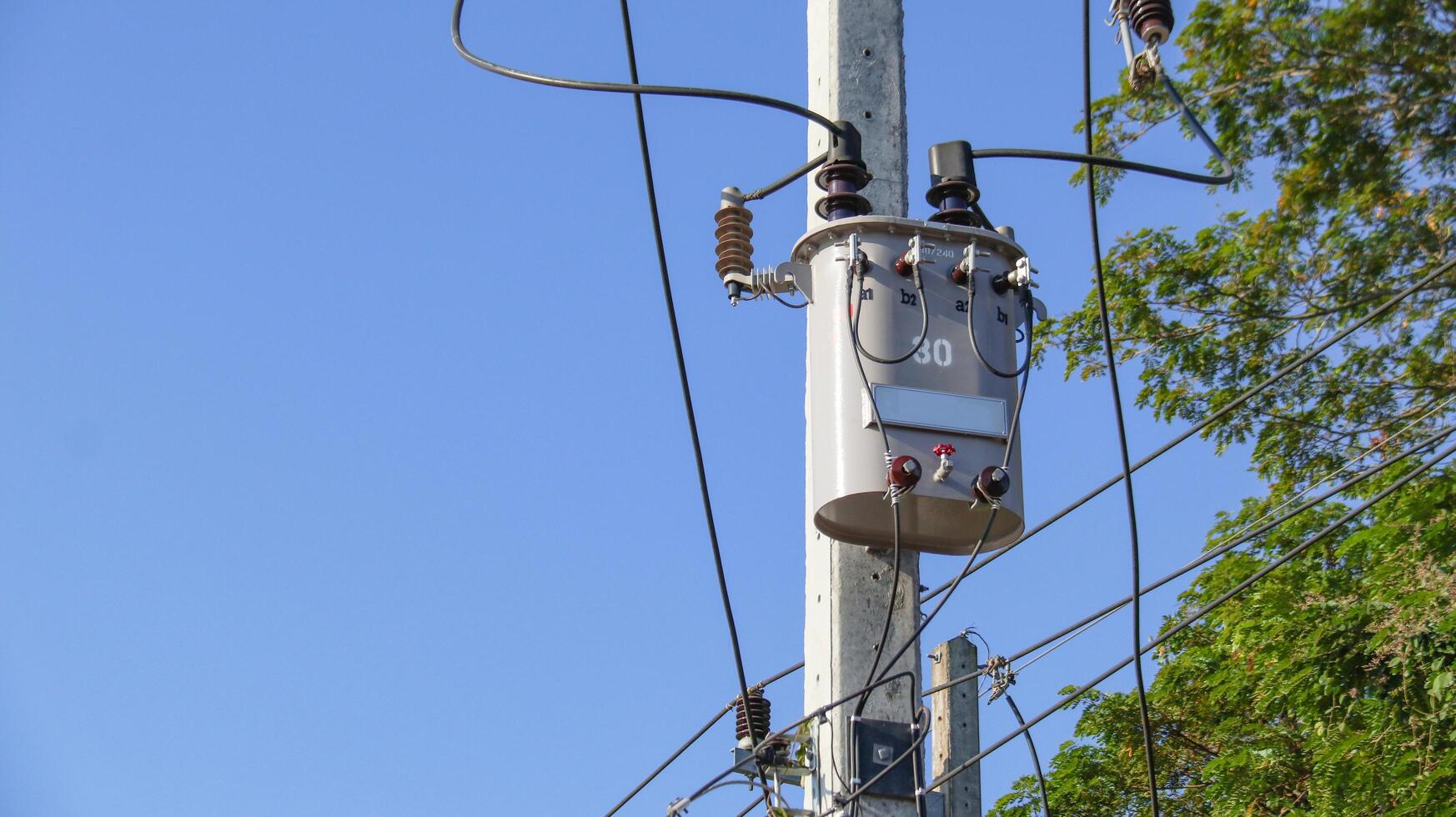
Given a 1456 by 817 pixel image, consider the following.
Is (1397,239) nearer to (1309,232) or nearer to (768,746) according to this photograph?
(1309,232)

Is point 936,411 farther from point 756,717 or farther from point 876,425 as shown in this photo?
point 756,717

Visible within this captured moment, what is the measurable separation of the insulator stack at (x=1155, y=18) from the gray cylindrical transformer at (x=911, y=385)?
2.59ft

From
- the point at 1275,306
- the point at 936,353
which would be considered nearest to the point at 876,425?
the point at 936,353

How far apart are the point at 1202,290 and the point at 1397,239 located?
51.9 inches

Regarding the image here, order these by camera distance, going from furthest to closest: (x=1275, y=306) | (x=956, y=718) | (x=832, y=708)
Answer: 1. (x=1275, y=306)
2. (x=956, y=718)
3. (x=832, y=708)

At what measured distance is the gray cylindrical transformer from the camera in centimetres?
526

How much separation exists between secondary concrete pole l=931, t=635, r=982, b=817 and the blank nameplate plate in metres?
2.24

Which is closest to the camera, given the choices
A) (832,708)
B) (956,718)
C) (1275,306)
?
(832,708)

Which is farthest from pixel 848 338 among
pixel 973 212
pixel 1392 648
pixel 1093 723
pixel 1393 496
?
pixel 1093 723

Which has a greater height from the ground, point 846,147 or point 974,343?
point 846,147

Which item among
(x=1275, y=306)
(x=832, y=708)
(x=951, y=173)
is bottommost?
(x=832, y=708)

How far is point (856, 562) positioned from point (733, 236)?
1168mm

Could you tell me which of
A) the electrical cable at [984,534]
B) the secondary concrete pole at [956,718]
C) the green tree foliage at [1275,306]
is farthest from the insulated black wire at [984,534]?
the green tree foliage at [1275,306]

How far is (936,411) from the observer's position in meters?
5.30
